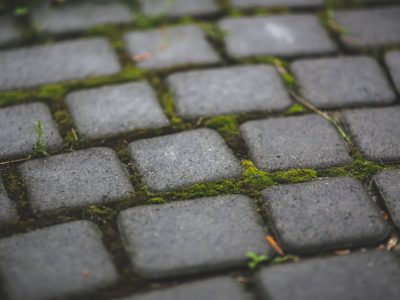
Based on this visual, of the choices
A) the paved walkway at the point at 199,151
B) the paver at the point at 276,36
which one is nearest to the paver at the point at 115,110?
the paved walkway at the point at 199,151

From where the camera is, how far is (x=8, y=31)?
6.96ft

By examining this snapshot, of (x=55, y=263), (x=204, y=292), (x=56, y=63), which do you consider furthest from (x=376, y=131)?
(x=56, y=63)

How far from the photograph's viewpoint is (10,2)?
227cm

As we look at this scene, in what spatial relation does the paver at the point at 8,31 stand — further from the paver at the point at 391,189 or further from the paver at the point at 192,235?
the paver at the point at 391,189

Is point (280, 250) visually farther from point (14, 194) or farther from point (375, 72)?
point (375, 72)

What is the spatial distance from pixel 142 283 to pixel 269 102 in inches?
34.3

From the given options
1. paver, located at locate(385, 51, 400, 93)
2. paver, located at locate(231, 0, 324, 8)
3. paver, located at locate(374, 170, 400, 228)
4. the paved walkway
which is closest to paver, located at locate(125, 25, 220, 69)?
the paved walkway

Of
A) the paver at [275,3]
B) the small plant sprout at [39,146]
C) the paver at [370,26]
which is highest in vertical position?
the paver at [275,3]

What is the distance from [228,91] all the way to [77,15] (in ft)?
2.95

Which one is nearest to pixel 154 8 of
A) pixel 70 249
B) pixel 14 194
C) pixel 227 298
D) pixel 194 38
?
pixel 194 38

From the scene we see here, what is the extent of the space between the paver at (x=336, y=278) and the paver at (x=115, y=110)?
27.9 inches

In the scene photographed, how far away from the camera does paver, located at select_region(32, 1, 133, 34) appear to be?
7.03 ft

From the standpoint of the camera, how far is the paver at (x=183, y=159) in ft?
4.83

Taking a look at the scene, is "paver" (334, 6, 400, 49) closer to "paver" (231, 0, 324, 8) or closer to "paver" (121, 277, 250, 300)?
"paver" (231, 0, 324, 8)
